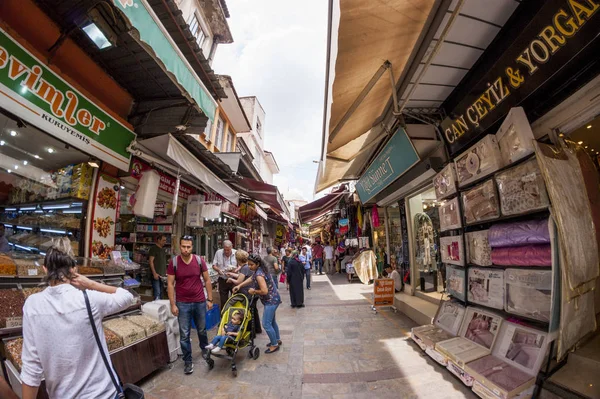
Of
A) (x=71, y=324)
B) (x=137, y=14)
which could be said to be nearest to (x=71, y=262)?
(x=71, y=324)

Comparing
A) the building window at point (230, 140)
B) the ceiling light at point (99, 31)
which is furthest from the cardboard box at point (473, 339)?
the building window at point (230, 140)

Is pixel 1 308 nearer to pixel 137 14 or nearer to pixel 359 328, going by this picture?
pixel 137 14

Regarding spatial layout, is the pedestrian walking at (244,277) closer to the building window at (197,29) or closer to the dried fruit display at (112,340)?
the dried fruit display at (112,340)

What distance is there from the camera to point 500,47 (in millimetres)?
3486

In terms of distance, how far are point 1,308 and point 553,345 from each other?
18.6ft

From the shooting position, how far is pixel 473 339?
11.7 feet

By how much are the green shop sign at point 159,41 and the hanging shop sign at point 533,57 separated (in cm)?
385

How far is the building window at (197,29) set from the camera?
9234mm

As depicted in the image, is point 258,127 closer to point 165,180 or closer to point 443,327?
point 165,180

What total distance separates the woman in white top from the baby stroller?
2.32 meters

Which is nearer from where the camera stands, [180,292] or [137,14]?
[137,14]

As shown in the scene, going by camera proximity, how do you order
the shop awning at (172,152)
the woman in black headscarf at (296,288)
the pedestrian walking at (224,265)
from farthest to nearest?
1. the woman in black headscarf at (296,288)
2. the pedestrian walking at (224,265)
3. the shop awning at (172,152)

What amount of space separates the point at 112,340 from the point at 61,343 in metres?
1.93

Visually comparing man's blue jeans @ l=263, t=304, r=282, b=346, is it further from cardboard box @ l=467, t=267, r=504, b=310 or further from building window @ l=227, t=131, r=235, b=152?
building window @ l=227, t=131, r=235, b=152
